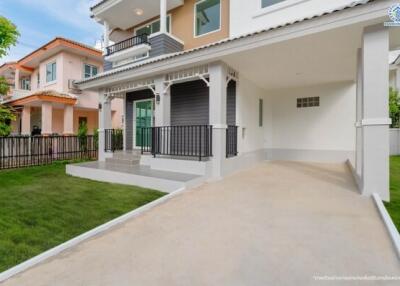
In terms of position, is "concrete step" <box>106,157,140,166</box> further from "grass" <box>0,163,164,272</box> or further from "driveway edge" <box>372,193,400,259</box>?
"driveway edge" <box>372,193,400,259</box>

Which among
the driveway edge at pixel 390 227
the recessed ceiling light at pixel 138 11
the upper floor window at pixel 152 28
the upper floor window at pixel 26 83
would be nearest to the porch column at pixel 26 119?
the upper floor window at pixel 26 83

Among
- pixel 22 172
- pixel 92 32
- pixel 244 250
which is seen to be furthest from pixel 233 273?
pixel 92 32

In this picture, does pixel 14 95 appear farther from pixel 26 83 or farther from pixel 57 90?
pixel 26 83

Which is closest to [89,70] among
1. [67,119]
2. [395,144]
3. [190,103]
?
[67,119]

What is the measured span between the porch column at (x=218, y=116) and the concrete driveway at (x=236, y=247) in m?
1.84

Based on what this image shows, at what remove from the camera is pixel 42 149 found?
9.92 meters

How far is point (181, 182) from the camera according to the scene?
16.9 feet

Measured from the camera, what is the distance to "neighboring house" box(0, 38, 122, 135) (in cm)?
1280

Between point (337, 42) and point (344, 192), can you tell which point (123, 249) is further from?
point (337, 42)

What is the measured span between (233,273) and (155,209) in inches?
86.6

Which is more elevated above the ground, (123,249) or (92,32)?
(92,32)

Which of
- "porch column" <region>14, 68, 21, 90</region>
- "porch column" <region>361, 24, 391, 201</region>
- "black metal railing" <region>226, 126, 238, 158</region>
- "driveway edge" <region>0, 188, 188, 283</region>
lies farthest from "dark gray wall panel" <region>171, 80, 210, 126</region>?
"porch column" <region>14, 68, 21, 90</region>

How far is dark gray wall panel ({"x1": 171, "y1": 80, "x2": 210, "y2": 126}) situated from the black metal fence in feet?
18.1

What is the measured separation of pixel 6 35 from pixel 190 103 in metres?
5.48
